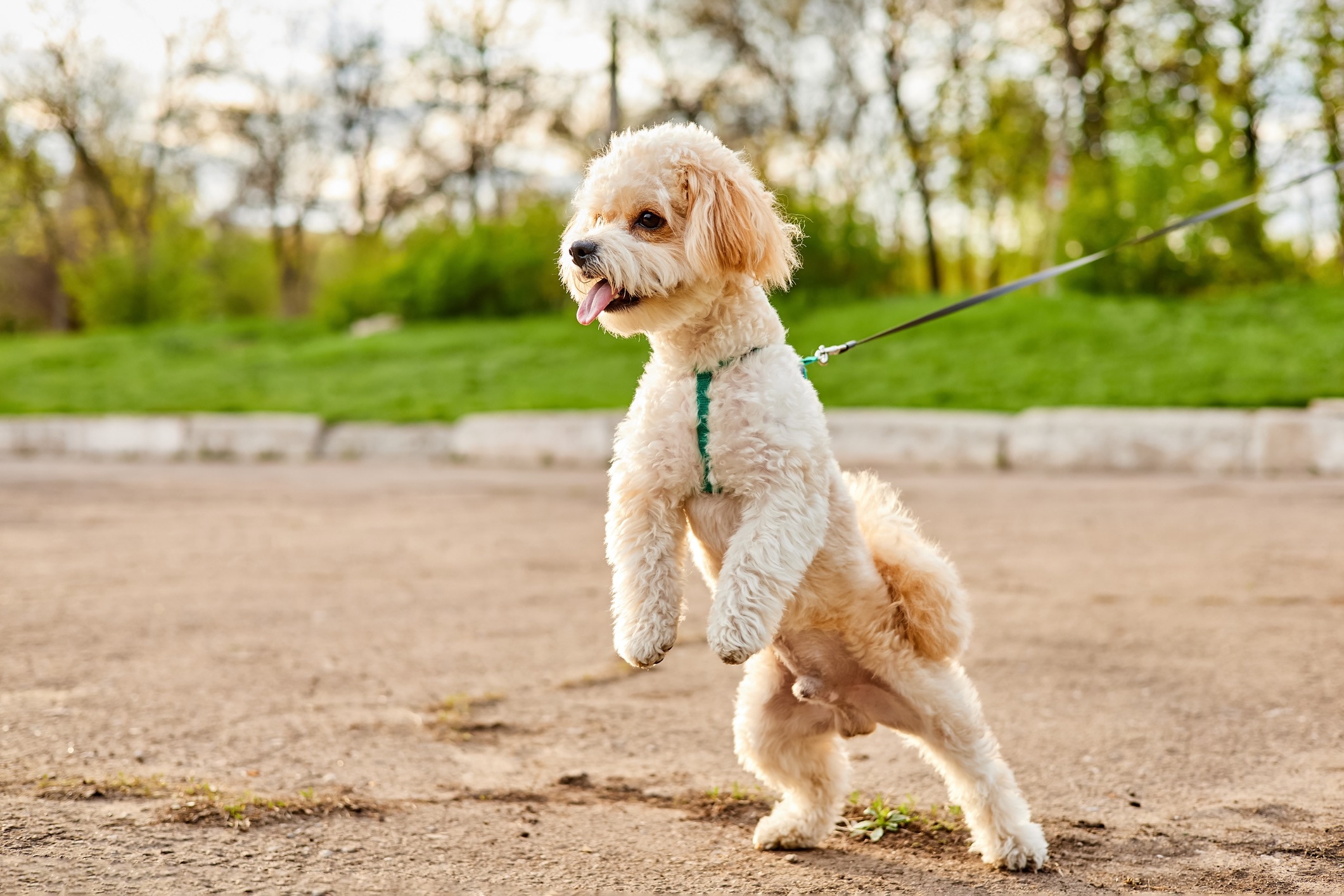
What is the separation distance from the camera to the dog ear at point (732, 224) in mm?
2785

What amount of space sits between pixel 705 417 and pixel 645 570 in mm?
391

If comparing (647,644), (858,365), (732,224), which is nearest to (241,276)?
(858,365)

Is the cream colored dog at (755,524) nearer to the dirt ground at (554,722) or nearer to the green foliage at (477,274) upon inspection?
the dirt ground at (554,722)

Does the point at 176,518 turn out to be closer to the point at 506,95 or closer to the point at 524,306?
the point at 524,306

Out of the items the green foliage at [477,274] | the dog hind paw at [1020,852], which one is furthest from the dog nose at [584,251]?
the green foliage at [477,274]

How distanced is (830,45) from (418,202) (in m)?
11.6

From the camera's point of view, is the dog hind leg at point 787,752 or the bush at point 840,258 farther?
the bush at point 840,258

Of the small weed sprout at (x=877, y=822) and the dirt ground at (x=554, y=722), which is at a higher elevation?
the dirt ground at (x=554, y=722)

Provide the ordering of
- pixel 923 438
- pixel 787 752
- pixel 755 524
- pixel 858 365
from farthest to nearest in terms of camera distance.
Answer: pixel 858 365 → pixel 923 438 → pixel 787 752 → pixel 755 524

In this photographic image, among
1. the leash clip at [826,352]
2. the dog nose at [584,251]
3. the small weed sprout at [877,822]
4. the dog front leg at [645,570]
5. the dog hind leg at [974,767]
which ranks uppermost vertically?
the dog nose at [584,251]

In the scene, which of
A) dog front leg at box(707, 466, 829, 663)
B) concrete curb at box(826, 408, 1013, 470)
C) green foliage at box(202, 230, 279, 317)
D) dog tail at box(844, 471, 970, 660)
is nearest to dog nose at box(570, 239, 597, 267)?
dog front leg at box(707, 466, 829, 663)

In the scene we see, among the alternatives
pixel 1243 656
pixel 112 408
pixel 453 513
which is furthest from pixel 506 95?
pixel 1243 656

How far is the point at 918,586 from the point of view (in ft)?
10.0

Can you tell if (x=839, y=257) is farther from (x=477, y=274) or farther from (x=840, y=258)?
(x=477, y=274)
